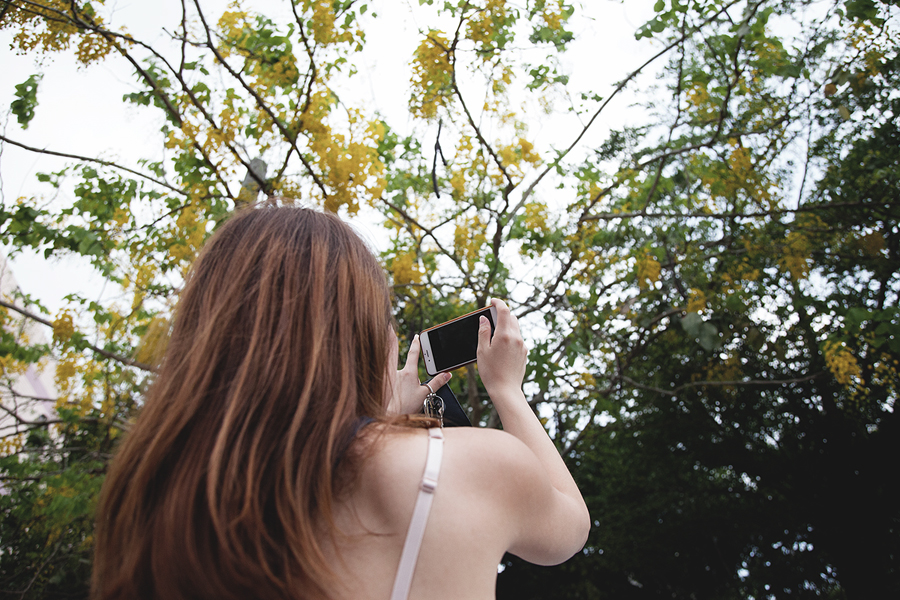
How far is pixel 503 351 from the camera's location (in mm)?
970

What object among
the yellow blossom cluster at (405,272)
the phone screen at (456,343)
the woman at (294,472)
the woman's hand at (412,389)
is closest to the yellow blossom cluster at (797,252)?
the yellow blossom cluster at (405,272)

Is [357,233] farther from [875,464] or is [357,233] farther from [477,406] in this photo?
[875,464]

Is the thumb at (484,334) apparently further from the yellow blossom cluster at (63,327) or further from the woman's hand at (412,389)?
the yellow blossom cluster at (63,327)

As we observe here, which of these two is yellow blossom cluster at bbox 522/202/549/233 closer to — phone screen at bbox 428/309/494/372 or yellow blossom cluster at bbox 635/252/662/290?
yellow blossom cluster at bbox 635/252/662/290

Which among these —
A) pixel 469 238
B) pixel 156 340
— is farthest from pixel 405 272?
pixel 156 340

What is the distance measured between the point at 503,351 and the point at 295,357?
406mm

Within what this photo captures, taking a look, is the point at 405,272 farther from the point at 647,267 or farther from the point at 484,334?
the point at 484,334

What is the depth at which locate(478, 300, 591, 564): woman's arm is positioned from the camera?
2.36 ft

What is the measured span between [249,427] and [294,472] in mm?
77

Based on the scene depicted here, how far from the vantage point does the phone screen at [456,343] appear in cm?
122

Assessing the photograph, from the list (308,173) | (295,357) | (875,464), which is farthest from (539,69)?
(875,464)

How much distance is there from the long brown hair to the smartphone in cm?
43

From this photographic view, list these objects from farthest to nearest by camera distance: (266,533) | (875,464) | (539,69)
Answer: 1. (875,464)
2. (539,69)
3. (266,533)

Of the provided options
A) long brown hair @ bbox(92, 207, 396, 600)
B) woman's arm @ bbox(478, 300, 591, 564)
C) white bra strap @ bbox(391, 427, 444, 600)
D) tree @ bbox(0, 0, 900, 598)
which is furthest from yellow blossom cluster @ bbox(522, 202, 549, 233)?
white bra strap @ bbox(391, 427, 444, 600)
